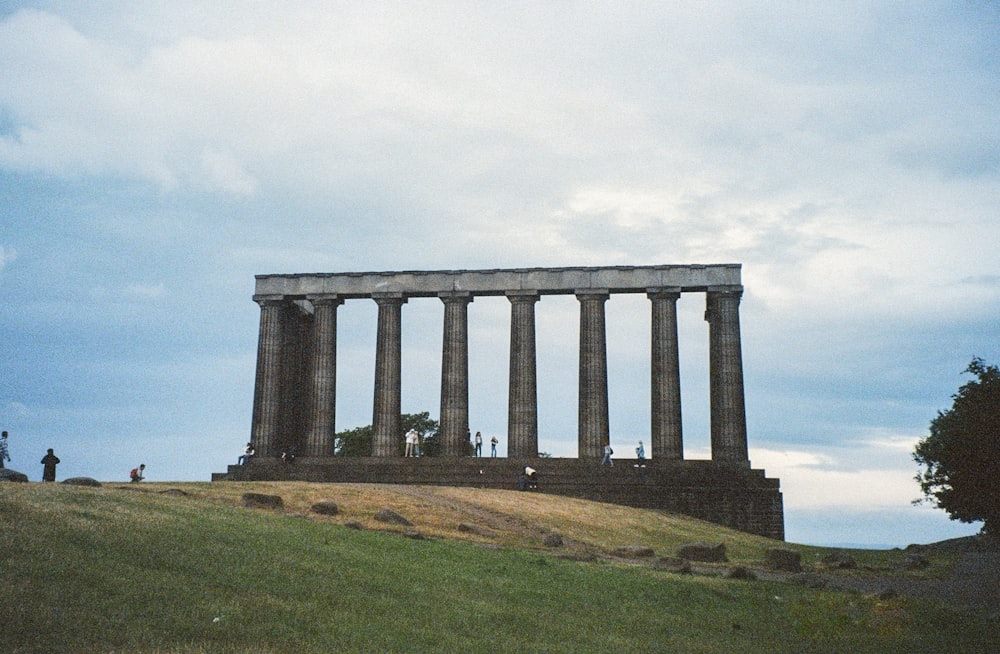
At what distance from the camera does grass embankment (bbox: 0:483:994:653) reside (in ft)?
55.6

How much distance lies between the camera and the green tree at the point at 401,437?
325ft

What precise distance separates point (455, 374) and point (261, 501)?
105 ft

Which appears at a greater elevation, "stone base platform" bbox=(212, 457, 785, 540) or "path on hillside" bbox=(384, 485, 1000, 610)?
"stone base platform" bbox=(212, 457, 785, 540)

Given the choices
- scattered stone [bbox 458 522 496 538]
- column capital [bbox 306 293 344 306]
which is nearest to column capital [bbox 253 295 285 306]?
column capital [bbox 306 293 344 306]

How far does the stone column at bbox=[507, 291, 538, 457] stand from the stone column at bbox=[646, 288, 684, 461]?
7665 mm

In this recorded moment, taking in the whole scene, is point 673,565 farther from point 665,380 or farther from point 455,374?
point 455,374

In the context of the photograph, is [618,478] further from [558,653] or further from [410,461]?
[558,653]

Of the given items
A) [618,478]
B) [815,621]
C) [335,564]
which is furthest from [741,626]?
[618,478]

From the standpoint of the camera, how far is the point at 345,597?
67.3ft

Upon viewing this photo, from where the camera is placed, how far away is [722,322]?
6681 centimetres

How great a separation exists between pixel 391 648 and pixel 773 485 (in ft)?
161

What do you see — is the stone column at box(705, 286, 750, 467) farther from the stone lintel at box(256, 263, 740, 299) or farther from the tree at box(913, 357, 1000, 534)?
the tree at box(913, 357, 1000, 534)

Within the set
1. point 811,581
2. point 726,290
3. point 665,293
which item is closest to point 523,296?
point 665,293

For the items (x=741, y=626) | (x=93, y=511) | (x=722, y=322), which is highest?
(x=722, y=322)
